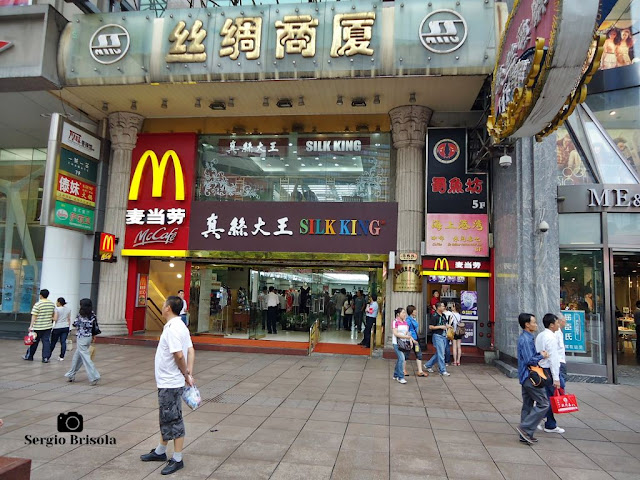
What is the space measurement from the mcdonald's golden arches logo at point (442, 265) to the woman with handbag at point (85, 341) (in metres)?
9.12

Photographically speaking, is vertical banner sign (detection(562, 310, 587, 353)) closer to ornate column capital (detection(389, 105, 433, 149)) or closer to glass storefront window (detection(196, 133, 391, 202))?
glass storefront window (detection(196, 133, 391, 202))

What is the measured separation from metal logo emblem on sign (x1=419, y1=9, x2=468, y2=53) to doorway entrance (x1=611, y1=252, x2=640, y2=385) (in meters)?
6.55

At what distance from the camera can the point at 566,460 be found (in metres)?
5.55

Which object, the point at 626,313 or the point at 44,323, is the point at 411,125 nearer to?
the point at 44,323

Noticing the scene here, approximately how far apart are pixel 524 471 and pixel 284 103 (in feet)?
38.2

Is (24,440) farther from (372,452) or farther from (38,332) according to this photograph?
(38,332)

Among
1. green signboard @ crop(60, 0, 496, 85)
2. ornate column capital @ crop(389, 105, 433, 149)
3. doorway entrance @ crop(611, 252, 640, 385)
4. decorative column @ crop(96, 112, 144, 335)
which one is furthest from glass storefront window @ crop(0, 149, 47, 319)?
doorway entrance @ crop(611, 252, 640, 385)

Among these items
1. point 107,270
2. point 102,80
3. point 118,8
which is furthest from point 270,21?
point 107,270

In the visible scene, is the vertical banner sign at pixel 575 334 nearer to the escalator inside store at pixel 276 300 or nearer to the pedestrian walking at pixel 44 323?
the escalator inside store at pixel 276 300

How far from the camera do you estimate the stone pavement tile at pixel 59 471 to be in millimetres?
4613

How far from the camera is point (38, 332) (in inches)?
424

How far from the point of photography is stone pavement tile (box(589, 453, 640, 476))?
5311mm

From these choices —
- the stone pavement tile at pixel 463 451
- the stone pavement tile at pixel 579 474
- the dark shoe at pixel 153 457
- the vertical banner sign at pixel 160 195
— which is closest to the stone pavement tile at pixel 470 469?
the stone pavement tile at pixel 463 451

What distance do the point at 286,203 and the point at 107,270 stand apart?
638 centimetres
